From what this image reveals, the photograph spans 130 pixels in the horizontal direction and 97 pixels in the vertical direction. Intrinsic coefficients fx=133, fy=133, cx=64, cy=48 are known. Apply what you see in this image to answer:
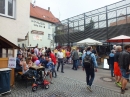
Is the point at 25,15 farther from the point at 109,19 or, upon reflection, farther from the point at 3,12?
the point at 109,19

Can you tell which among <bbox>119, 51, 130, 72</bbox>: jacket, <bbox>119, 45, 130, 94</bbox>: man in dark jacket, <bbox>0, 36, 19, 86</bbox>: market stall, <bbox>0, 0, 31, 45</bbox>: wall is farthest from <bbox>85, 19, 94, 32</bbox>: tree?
<bbox>0, 36, 19, 86</bbox>: market stall

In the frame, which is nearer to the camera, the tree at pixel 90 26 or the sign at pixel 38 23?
the tree at pixel 90 26

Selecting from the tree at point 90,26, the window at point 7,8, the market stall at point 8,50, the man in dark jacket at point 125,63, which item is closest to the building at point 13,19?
the window at point 7,8

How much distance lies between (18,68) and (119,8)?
12359mm

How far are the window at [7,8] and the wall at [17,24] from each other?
27cm

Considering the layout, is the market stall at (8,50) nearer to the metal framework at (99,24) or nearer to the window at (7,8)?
the window at (7,8)

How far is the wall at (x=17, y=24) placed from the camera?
8.23m

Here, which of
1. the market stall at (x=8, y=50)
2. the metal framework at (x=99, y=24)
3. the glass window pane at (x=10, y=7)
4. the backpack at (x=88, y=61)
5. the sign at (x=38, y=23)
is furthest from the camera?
the sign at (x=38, y=23)

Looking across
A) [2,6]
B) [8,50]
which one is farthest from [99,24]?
[8,50]

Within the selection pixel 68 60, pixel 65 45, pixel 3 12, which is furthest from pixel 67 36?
pixel 3 12

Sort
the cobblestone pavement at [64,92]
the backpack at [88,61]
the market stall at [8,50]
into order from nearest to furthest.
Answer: the cobblestone pavement at [64,92]
the backpack at [88,61]
the market stall at [8,50]

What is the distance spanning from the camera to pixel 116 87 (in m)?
6.50

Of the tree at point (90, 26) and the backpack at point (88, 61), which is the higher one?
the tree at point (90, 26)

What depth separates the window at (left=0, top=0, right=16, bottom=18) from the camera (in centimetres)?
828
